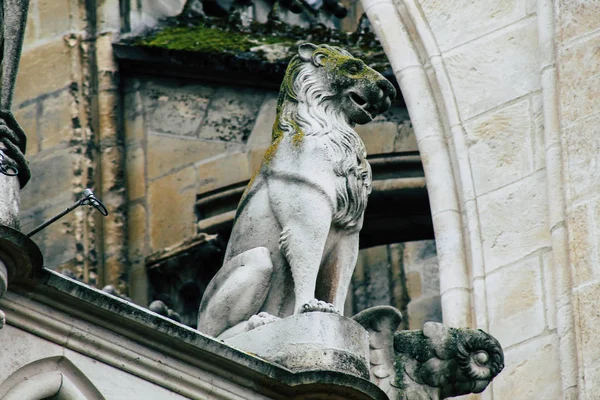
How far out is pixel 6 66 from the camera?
12.4 m

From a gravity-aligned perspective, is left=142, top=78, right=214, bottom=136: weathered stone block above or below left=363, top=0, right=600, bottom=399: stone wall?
above

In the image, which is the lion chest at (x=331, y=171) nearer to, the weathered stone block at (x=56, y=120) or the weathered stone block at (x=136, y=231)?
the weathered stone block at (x=136, y=231)

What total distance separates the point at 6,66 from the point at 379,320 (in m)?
1.84

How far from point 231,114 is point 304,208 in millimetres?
5897

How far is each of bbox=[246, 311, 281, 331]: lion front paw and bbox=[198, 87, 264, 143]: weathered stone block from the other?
A: 5944 millimetres

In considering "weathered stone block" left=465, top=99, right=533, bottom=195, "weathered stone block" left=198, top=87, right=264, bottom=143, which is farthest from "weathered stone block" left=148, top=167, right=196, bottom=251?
"weathered stone block" left=465, top=99, right=533, bottom=195

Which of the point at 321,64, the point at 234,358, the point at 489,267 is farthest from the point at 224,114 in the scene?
the point at 234,358

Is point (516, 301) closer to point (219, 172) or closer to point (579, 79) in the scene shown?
point (579, 79)

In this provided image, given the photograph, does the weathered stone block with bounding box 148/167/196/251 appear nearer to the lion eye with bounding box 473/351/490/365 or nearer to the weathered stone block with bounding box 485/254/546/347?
the weathered stone block with bounding box 485/254/546/347

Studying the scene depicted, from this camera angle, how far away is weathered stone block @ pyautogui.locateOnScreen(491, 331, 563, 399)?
14297 millimetres

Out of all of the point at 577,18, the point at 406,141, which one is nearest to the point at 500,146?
the point at 577,18

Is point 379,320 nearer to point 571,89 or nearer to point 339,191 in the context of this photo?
point 339,191

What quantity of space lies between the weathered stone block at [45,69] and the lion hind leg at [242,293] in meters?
5.97

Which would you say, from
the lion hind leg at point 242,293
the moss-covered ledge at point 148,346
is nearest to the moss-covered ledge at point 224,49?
the lion hind leg at point 242,293
